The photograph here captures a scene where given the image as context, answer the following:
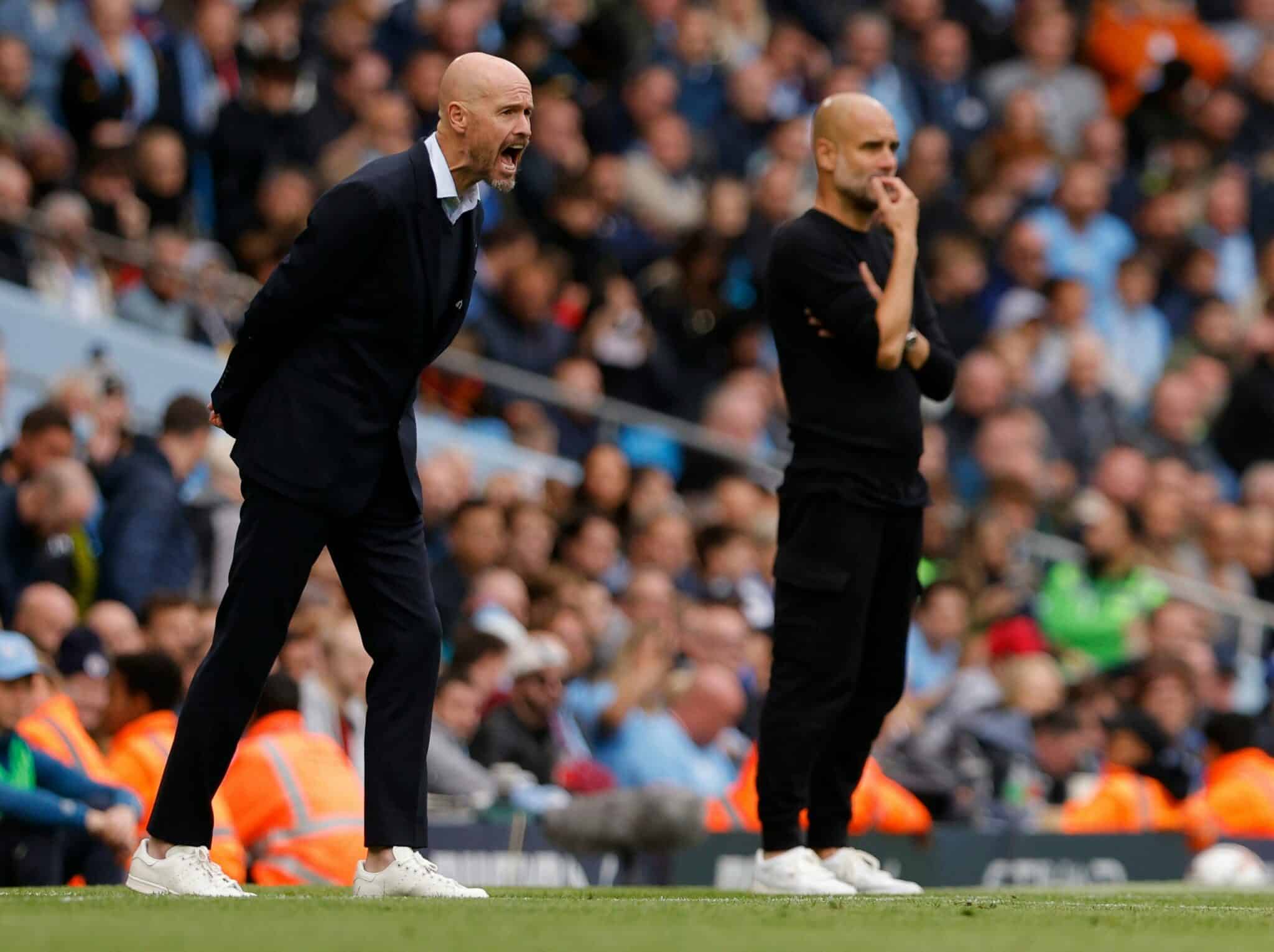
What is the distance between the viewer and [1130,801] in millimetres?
11719

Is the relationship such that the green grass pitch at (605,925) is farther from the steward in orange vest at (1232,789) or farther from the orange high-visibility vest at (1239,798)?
the orange high-visibility vest at (1239,798)

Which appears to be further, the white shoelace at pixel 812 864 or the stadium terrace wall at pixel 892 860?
the stadium terrace wall at pixel 892 860

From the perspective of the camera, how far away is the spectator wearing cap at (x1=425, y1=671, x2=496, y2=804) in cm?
998

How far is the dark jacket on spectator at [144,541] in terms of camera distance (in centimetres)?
1033

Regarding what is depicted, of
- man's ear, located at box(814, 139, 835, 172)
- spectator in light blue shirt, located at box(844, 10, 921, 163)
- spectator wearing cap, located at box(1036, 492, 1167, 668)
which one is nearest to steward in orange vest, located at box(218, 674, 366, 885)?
man's ear, located at box(814, 139, 835, 172)

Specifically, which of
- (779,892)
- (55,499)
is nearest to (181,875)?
(779,892)

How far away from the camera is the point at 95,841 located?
309 inches

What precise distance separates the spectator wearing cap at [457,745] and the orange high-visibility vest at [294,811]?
1.57 metres

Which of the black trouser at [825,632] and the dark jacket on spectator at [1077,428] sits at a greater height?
the dark jacket on spectator at [1077,428]

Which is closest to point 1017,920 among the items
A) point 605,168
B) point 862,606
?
point 862,606

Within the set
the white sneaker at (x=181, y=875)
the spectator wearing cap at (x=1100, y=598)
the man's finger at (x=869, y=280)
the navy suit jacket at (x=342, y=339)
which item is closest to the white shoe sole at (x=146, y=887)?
the white sneaker at (x=181, y=875)

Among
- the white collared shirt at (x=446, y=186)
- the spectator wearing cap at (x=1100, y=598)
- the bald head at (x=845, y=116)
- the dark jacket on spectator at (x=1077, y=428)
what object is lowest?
the white collared shirt at (x=446, y=186)

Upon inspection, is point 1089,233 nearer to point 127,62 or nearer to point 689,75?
point 689,75

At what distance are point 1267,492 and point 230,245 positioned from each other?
22.7 feet
